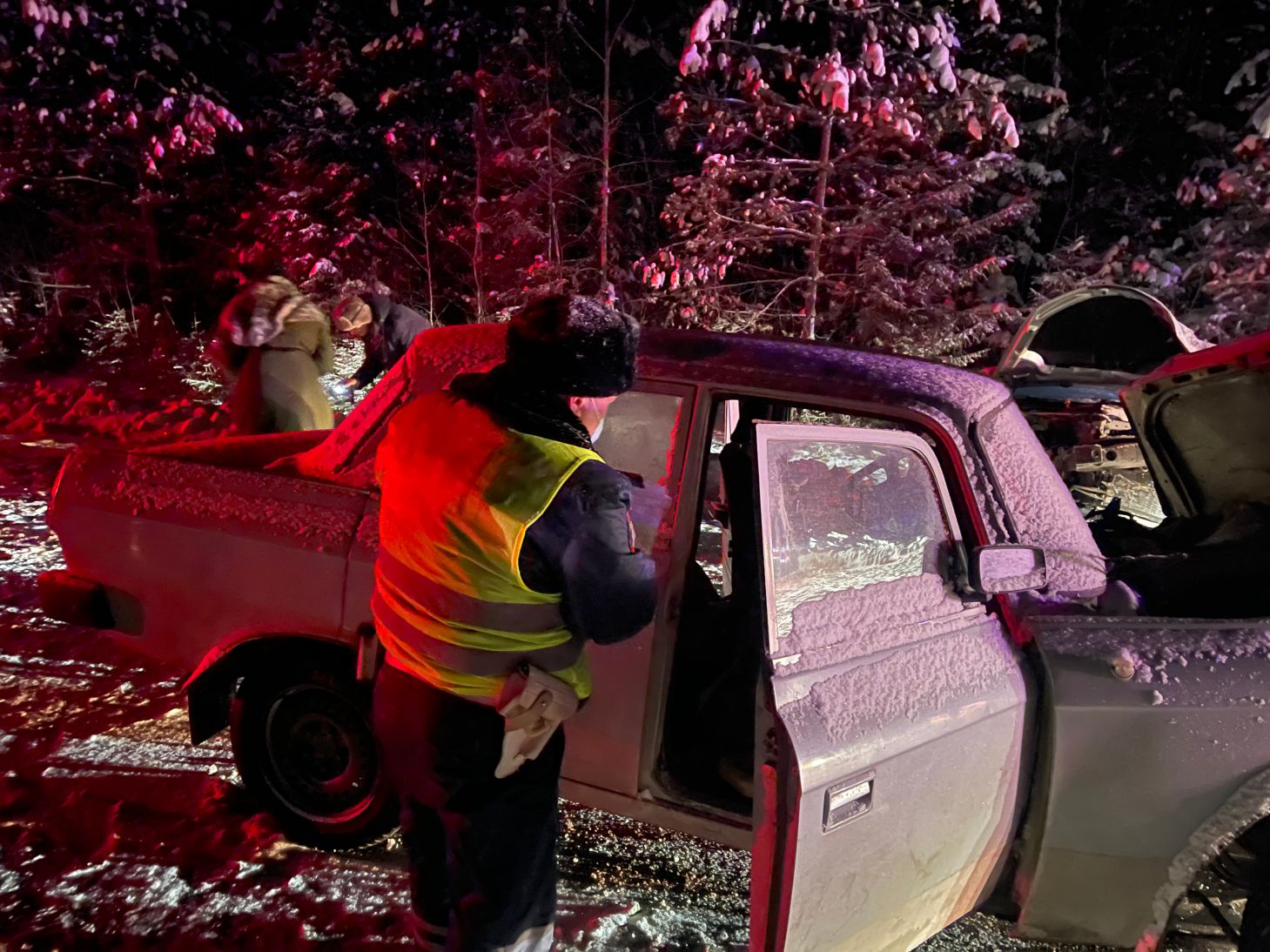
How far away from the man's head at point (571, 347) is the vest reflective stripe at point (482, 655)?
61 centimetres

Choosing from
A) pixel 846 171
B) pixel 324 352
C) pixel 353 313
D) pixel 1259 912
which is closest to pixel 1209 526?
pixel 1259 912

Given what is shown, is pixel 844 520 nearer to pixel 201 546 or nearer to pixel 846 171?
pixel 201 546

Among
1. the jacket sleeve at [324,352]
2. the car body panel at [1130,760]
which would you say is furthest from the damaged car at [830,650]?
the jacket sleeve at [324,352]

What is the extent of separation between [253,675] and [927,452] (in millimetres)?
2516

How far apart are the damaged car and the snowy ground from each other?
0.75 ft

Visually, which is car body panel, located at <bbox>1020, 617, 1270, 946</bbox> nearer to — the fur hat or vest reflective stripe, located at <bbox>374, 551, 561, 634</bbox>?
vest reflective stripe, located at <bbox>374, 551, 561, 634</bbox>

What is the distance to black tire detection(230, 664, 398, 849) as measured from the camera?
2.94m

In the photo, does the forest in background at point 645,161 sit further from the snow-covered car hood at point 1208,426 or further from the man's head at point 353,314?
the snow-covered car hood at point 1208,426

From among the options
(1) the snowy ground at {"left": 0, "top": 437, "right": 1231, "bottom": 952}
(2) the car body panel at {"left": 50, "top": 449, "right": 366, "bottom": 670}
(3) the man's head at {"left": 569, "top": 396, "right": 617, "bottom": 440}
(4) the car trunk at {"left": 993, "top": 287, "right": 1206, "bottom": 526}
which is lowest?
(1) the snowy ground at {"left": 0, "top": 437, "right": 1231, "bottom": 952}

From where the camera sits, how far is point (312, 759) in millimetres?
3070

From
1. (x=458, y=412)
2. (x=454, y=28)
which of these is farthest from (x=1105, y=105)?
(x=458, y=412)

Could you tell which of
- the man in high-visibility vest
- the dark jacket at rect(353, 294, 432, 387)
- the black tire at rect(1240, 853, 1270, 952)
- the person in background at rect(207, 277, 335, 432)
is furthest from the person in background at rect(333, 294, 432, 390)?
the black tire at rect(1240, 853, 1270, 952)

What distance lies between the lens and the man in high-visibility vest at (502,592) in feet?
5.74

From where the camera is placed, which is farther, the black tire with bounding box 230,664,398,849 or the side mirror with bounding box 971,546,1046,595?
the black tire with bounding box 230,664,398,849
